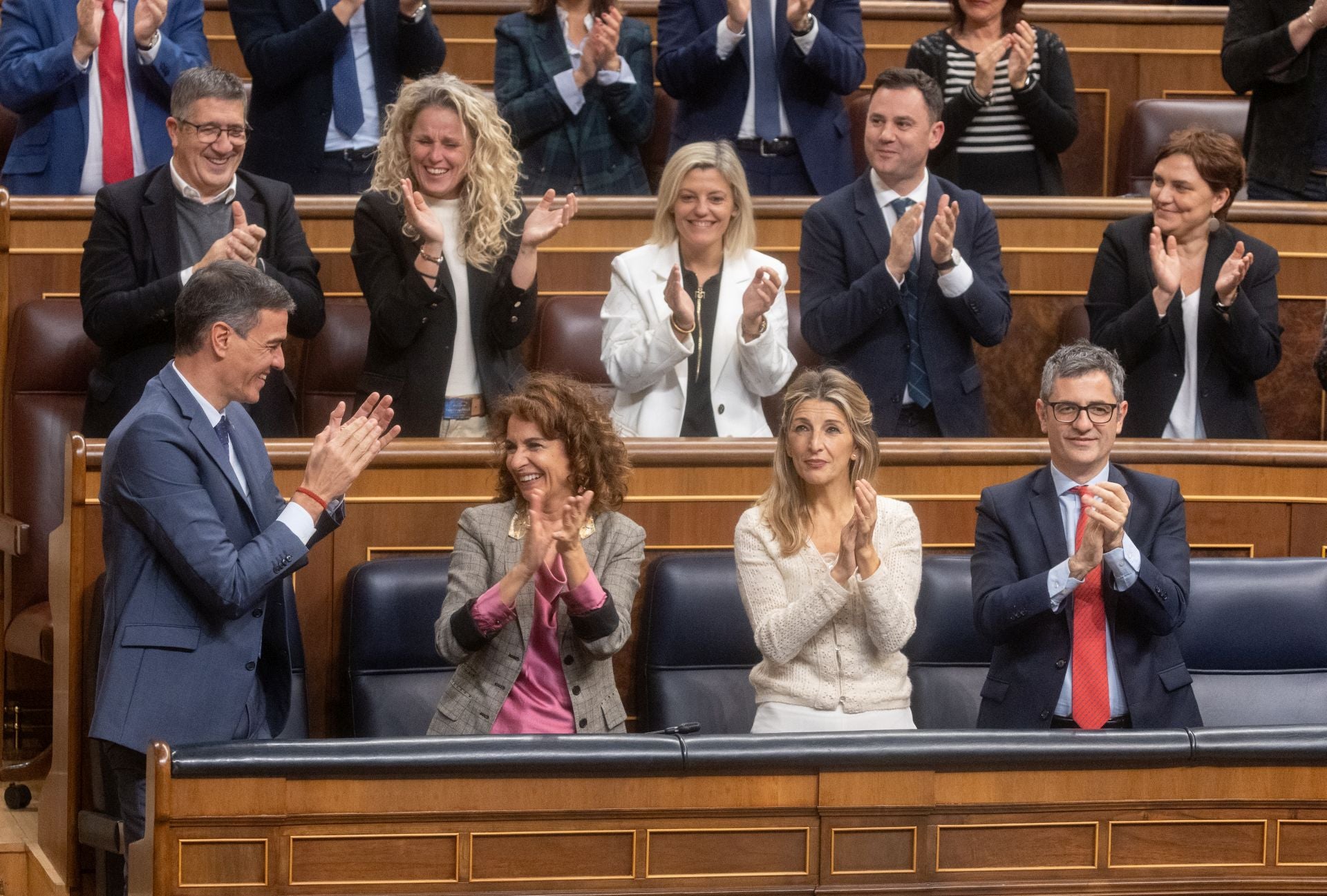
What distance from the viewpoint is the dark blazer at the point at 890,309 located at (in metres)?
2.55

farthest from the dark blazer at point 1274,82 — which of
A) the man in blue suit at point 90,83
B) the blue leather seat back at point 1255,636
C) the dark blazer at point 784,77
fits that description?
the man in blue suit at point 90,83

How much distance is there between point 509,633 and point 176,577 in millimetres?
363

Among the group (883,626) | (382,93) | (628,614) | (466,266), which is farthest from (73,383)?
(883,626)

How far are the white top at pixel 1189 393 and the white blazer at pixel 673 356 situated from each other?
0.60 m

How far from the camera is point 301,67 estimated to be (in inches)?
118

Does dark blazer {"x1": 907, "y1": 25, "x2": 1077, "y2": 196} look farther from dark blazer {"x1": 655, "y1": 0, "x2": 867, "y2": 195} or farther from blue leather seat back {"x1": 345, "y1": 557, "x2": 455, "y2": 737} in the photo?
blue leather seat back {"x1": 345, "y1": 557, "x2": 455, "y2": 737}

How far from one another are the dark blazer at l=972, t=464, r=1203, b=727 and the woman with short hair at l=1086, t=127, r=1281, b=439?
613mm

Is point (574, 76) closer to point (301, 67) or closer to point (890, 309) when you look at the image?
point (301, 67)

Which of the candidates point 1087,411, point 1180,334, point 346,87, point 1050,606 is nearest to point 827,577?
point 1050,606

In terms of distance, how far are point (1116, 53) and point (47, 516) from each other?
2.36 m

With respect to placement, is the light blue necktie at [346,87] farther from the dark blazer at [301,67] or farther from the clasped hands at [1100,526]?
the clasped hands at [1100,526]

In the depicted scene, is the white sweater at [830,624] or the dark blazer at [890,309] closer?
the white sweater at [830,624]

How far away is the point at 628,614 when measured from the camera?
79.1 inches

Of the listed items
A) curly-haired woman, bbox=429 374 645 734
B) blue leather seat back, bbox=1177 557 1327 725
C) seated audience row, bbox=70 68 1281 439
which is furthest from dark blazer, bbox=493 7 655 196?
blue leather seat back, bbox=1177 557 1327 725
